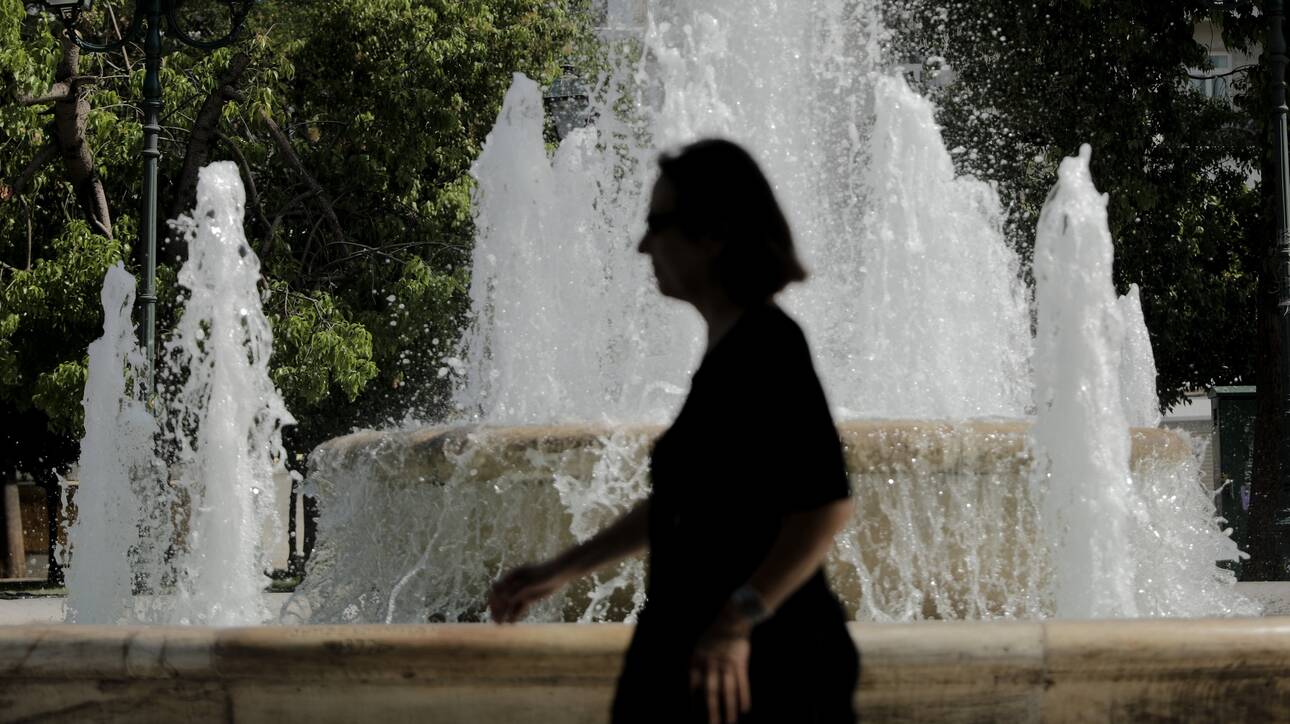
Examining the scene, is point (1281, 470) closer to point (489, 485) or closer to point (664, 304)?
point (664, 304)

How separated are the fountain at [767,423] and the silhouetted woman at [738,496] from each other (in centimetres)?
7

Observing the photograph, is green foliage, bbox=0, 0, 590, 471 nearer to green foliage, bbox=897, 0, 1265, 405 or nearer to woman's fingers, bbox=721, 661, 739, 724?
green foliage, bbox=897, 0, 1265, 405

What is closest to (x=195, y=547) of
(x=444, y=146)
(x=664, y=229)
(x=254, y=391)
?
(x=254, y=391)

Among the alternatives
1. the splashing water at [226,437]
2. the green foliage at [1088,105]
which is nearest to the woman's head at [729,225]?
the splashing water at [226,437]

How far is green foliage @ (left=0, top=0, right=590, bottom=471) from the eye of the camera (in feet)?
56.4

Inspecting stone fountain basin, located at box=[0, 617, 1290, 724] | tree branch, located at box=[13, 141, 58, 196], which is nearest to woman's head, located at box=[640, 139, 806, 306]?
stone fountain basin, located at box=[0, 617, 1290, 724]

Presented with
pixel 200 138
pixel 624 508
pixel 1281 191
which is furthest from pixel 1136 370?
pixel 624 508

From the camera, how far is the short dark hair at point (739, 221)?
2283 mm

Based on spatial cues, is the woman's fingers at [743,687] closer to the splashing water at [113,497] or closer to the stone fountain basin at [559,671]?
the stone fountain basin at [559,671]

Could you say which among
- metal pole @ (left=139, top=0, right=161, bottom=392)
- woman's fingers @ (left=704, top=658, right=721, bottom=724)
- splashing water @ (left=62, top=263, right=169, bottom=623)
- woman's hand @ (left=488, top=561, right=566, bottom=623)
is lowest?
splashing water @ (left=62, top=263, right=169, bottom=623)

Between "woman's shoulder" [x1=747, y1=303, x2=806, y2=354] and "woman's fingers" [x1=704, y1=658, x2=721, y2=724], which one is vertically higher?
"woman's shoulder" [x1=747, y1=303, x2=806, y2=354]

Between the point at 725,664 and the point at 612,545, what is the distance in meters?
0.41

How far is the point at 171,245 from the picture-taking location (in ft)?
57.1

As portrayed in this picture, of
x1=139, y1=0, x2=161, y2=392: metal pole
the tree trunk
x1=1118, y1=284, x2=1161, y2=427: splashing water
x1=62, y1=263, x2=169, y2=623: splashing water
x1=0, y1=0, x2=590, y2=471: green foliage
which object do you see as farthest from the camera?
x1=0, y1=0, x2=590, y2=471: green foliage
